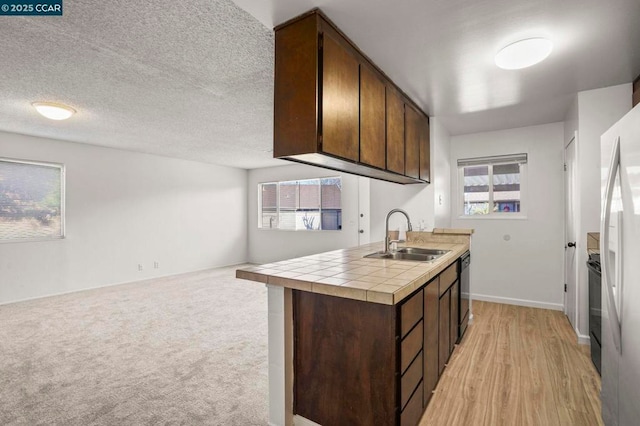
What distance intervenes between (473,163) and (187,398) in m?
4.31

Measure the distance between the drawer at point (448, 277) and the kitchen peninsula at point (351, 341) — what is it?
7.7 inches

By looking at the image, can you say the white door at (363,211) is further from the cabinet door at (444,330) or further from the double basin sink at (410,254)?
the cabinet door at (444,330)

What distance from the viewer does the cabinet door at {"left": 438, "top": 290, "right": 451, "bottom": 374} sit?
2.25 meters

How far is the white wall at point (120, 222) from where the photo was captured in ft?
15.0

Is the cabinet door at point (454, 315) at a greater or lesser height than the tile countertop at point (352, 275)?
lesser

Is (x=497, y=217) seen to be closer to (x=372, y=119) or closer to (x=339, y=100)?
(x=372, y=119)

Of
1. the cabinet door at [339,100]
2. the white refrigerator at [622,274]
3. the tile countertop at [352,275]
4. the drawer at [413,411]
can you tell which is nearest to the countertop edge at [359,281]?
the tile countertop at [352,275]

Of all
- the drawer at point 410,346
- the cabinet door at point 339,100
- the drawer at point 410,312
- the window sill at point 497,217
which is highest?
the cabinet door at point 339,100

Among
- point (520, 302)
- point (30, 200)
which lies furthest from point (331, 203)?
point (30, 200)

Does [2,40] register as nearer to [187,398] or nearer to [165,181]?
[187,398]

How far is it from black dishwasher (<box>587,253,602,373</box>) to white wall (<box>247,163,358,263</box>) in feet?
13.2

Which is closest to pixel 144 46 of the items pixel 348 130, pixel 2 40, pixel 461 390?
pixel 2 40

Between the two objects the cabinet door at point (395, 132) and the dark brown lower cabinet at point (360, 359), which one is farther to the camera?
the cabinet door at point (395, 132)

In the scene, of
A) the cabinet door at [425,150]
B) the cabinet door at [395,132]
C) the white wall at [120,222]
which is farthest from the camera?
the white wall at [120,222]
